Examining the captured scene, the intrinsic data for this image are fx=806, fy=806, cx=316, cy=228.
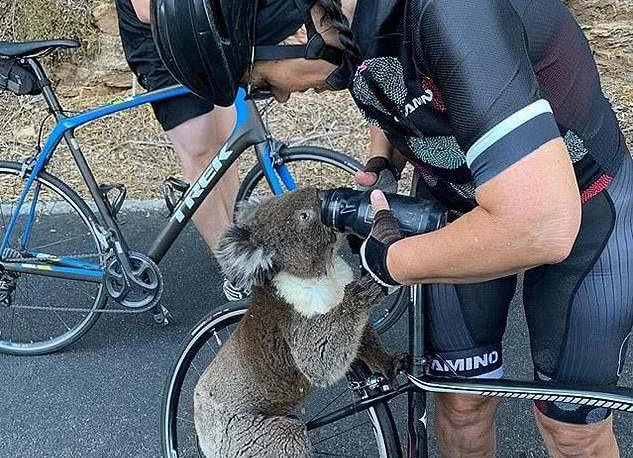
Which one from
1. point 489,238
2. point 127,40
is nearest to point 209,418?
point 489,238

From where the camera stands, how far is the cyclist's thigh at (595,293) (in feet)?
7.52

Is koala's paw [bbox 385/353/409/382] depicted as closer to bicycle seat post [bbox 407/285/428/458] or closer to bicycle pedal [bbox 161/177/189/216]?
bicycle seat post [bbox 407/285/428/458]

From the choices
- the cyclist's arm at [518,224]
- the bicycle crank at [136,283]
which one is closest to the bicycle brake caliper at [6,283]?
the bicycle crank at [136,283]

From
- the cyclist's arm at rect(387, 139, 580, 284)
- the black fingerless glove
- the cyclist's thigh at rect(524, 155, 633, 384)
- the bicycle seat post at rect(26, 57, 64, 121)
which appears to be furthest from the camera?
the bicycle seat post at rect(26, 57, 64, 121)

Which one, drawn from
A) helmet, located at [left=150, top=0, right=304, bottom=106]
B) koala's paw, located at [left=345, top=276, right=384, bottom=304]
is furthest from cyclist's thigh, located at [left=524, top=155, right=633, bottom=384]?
helmet, located at [left=150, top=0, right=304, bottom=106]

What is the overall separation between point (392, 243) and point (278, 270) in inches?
32.4

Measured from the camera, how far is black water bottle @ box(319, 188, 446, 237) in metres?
2.17

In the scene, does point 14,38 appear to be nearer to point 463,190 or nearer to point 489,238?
point 463,190

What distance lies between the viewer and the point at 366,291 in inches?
98.0

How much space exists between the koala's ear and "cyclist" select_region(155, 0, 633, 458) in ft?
1.47

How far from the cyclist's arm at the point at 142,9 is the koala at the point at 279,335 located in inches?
52.2

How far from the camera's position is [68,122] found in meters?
4.00

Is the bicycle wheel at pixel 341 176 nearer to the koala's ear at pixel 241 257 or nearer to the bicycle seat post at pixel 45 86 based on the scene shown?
the bicycle seat post at pixel 45 86

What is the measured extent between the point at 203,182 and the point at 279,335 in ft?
4.71
